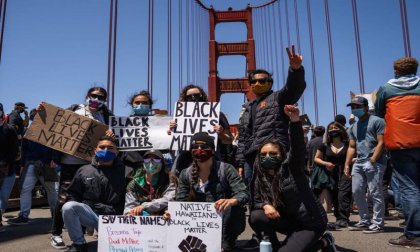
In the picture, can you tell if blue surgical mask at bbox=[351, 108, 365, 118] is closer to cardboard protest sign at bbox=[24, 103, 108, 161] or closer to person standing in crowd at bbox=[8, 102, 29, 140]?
cardboard protest sign at bbox=[24, 103, 108, 161]

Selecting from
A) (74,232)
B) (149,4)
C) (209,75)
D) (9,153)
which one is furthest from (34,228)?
(209,75)

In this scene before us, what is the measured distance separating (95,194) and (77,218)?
9.7 inches

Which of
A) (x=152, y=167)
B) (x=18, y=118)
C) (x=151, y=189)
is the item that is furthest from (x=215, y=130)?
(x=18, y=118)

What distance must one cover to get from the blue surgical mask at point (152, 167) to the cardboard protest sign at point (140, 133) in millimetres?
766

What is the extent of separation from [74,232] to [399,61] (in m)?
3.22

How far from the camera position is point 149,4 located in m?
16.6

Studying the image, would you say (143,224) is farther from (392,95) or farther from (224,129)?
(392,95)

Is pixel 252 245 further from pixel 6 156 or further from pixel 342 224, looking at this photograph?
pixel 6 156

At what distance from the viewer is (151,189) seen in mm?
3281

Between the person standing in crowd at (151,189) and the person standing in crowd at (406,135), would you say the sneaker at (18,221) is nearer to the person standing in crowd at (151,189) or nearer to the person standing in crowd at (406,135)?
the person standing in crowd at (151,189)

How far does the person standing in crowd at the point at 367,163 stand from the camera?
401cm

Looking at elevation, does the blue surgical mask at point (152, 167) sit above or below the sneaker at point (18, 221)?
above

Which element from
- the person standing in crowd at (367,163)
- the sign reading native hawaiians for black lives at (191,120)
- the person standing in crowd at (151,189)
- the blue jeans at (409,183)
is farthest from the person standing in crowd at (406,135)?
the person standing in crowd at (151,189)

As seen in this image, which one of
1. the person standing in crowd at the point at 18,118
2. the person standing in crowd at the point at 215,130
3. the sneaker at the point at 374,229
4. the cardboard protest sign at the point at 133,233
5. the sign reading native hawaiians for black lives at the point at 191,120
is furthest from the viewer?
the person standing in crowd at the point at 18,118
